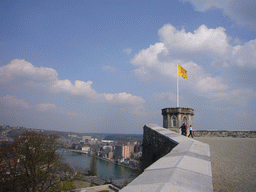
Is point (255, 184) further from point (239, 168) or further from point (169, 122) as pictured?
point (169, 122)

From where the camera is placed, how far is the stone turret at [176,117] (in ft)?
57.5

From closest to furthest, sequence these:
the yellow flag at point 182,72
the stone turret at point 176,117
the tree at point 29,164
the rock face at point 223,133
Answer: the tree at point 29,164 → the rock face at point 223,133 → the stone turret at point 176,117 → the yellow flag at point 182,72

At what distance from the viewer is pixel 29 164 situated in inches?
485

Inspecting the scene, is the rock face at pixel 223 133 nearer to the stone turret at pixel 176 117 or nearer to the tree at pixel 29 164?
the stone turret at pixel 176 117

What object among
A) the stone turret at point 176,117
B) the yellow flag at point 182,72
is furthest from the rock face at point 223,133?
the yellow flag at point 182,72

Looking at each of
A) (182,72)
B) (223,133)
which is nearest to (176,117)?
(223,133)

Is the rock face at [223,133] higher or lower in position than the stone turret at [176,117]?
lower

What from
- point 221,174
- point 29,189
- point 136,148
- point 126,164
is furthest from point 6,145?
point 136,148

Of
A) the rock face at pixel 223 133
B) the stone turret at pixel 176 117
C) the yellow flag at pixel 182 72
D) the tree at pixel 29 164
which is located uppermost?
the yellow flag at pixel 182 72

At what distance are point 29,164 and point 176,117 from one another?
13914 mm

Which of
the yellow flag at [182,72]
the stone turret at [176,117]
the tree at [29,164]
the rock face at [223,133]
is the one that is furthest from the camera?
the yellow flag at [182,72]

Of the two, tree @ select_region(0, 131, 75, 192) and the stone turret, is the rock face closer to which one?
the stone turret

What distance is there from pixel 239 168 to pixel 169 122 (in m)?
14.4

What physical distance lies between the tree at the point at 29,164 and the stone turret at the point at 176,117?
1100cm
